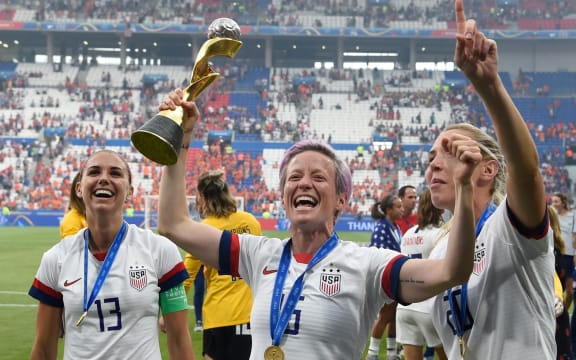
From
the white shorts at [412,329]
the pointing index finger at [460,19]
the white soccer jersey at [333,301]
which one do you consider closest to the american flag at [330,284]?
the white soccer jersey at [333,301]

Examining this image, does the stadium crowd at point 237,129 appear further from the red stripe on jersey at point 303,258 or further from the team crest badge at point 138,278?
the red stripe on jersey at point 303,258

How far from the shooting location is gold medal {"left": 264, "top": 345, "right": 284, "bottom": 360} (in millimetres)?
2457

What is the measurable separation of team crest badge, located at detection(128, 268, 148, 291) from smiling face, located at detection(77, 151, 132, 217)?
327 millimetres

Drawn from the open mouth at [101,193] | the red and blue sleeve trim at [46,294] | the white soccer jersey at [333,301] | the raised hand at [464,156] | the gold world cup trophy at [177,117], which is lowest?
the red and blue sleeve trim at [46,294]

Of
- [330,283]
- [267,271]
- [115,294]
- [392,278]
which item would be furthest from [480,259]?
[115,294]

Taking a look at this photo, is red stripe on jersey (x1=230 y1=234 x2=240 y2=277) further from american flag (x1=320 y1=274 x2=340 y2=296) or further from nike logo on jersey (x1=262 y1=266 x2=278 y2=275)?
american flag (x1=320 y1=274 x2=340 y2=296)

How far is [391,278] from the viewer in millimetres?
2480

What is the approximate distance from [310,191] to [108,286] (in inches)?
51.7

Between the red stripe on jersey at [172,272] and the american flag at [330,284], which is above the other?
the american flag at [330,284]

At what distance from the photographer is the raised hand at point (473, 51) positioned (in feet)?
6.98

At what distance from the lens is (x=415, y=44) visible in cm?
5525

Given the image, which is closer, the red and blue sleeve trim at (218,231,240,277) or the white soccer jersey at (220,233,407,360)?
the white soccer jersey at (220,233,407,360)

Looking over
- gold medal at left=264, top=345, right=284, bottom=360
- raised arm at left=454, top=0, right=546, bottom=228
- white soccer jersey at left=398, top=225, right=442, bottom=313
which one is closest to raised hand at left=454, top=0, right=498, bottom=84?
raised arm at left=454, top=0, right=546, bottom=228

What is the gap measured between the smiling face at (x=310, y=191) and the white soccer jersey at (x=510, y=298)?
24.8 inches
